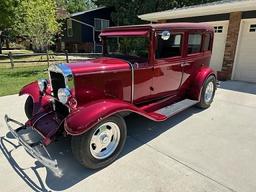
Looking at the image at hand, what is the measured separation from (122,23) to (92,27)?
544 centimetres

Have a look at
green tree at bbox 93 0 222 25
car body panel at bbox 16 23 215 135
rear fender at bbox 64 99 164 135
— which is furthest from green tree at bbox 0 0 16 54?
rear fender at bbox 64 99 164 135

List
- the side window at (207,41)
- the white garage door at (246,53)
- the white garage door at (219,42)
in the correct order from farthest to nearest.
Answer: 1. the white garage door at (219,42)
2. the white garage door at (246,53)
3. the side window at (207,41)

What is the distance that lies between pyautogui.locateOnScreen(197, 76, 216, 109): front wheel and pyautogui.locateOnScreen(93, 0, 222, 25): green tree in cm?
1448

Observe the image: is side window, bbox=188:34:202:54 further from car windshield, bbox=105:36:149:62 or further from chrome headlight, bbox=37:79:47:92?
chrome headlight, bbox=37:79:47:92

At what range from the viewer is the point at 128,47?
13.4ft

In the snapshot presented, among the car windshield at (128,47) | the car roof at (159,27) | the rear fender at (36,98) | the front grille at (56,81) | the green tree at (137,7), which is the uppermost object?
the green tree at (137,7)

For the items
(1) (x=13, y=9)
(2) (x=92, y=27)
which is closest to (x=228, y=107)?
(1) (x=13, y=9)

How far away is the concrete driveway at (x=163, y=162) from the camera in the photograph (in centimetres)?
268

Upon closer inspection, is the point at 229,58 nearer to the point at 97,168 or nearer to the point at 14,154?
the point at 97,168

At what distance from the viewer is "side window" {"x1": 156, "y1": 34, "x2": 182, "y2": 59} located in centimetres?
392

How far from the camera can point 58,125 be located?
3.16 metres

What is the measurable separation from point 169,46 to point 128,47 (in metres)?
0.81

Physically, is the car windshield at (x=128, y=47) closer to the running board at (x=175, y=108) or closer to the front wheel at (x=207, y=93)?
the running board at (x=175, y=108)

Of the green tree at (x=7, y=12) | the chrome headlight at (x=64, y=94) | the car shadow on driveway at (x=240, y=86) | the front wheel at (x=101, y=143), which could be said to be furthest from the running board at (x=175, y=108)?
the green tree at (x=7, y=12)
